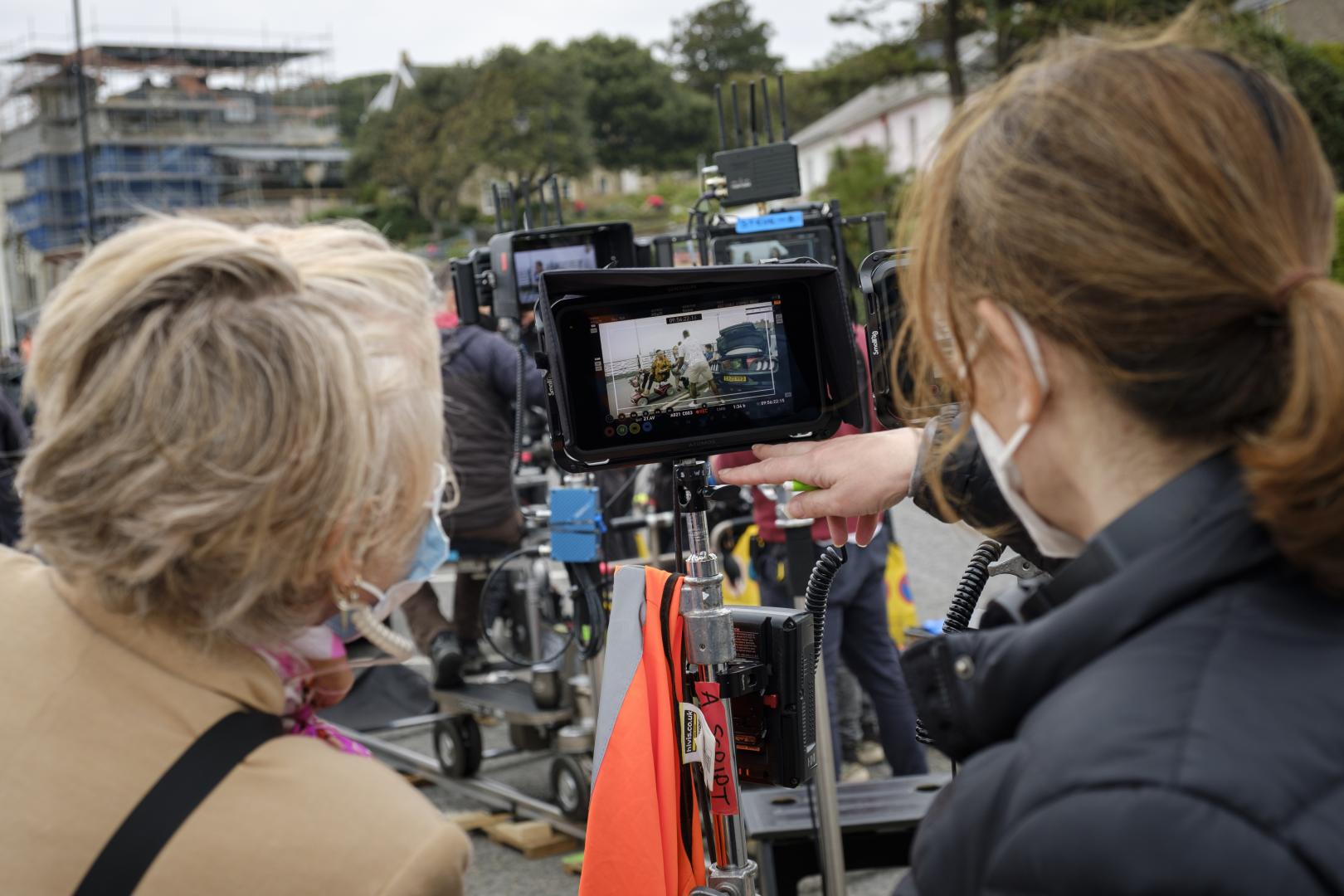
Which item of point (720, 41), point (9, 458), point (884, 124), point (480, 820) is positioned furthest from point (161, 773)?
point (720, 41)

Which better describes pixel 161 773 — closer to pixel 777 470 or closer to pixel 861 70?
pixel 777 470

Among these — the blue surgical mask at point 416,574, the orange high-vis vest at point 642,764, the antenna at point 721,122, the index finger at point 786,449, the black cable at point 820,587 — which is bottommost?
the orange high-vis vest at point 642,764

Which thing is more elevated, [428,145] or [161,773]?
[428,145]

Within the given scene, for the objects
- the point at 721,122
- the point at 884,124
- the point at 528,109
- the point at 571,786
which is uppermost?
the point at 528,109

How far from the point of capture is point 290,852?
1.03m

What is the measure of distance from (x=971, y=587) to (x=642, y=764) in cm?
56

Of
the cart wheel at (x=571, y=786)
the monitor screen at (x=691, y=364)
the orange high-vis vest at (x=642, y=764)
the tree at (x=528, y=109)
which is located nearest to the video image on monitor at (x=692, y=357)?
the monitor screen at (x=691, y=364)

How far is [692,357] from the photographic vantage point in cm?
173

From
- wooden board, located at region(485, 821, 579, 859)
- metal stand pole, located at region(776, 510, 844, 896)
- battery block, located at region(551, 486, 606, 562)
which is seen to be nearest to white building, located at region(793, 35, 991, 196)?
wooden board, located at region(485, 821, 579, 859)

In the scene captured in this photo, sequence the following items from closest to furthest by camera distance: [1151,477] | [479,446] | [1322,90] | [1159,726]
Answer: [1159,726] → [1151,477] → [479,446] → [1322,90]

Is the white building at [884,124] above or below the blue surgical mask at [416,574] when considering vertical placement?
above

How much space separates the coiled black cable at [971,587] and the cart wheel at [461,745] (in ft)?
11.4

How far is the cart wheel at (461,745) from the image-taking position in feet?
16.3

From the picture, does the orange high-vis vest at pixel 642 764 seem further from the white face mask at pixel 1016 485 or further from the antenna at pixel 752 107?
the antenna at pixel 752 107
